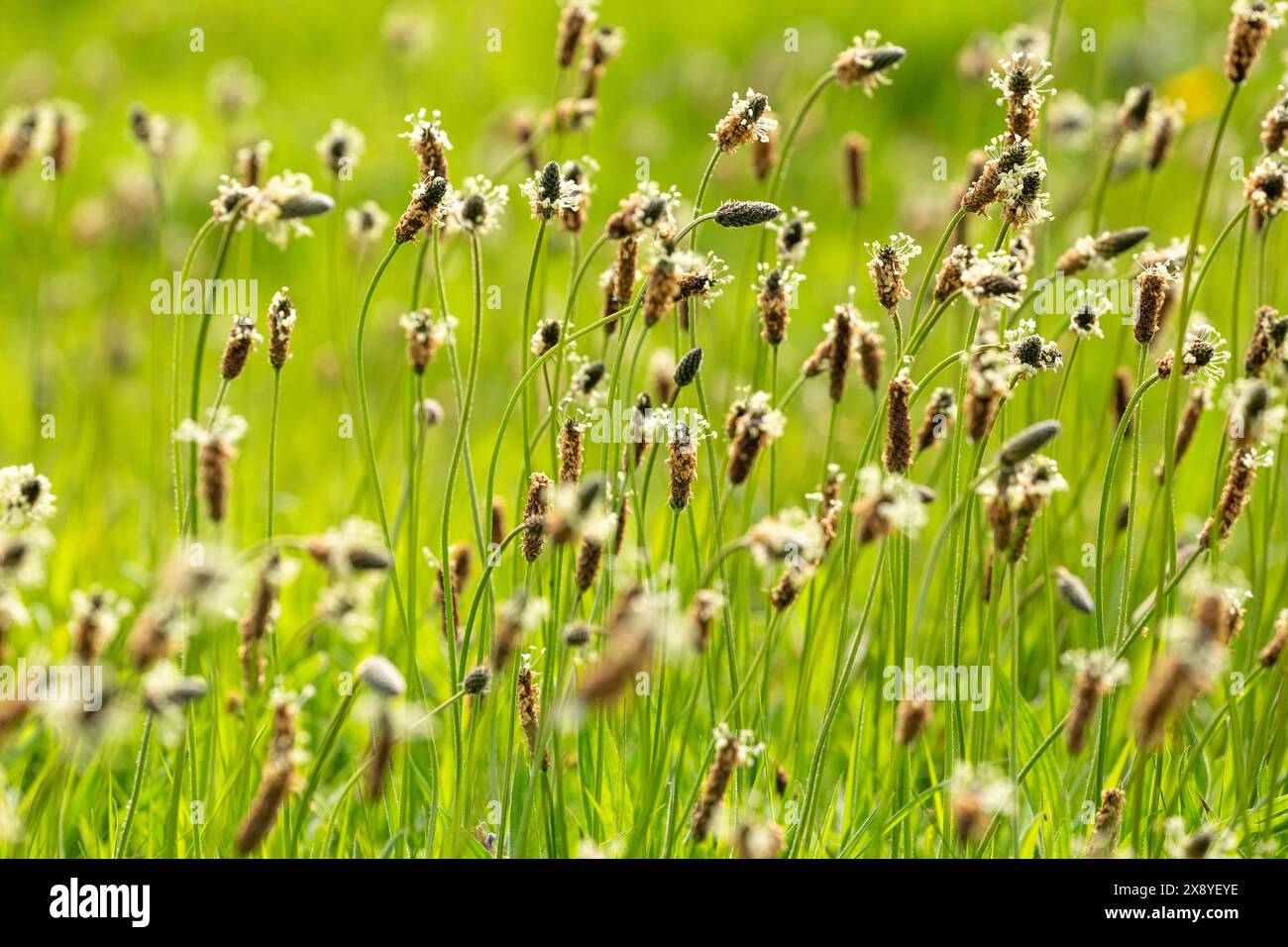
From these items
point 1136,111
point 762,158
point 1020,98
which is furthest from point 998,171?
point 1136,111

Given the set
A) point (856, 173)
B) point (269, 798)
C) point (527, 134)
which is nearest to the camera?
point (269, 798)

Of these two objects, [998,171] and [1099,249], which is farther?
[1099,249]

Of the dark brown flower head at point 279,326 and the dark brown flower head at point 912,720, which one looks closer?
the dark brown flower head at point 912,720

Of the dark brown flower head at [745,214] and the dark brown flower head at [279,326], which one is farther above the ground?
the dark brown flower head at [745,214]

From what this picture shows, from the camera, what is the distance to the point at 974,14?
674cm

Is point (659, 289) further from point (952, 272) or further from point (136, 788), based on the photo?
point (136, 788)

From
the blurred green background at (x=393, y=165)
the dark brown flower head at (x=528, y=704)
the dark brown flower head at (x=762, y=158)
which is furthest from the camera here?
the blurred green background at (x=393, y=165)

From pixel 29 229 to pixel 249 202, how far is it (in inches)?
176

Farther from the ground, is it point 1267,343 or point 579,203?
point 579,203

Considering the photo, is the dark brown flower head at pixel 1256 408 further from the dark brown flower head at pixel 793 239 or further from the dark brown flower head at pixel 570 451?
the dark brown flower head at pixel 570 451

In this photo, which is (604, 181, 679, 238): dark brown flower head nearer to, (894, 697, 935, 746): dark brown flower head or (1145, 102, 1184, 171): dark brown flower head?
(894, 697, 935, 746): dark brown flower head

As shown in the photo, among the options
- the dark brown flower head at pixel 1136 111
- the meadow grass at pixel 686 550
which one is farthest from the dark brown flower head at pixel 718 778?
the dark brown flower head at pixel 1136 111

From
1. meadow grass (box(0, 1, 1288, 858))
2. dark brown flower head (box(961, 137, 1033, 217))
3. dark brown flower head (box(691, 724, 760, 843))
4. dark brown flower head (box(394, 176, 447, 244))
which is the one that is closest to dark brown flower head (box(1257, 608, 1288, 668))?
meadow grass (box(0, 1, 1288, 858))

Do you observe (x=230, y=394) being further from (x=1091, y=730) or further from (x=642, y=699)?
(x=1091, y=730)
